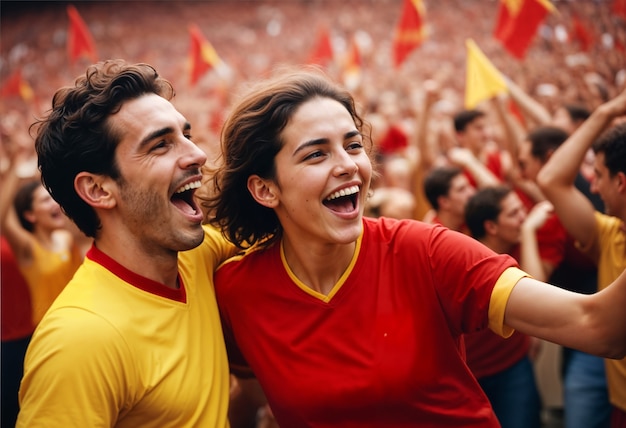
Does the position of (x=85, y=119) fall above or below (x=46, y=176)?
above

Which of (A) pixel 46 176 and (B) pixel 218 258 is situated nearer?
(A) pixel 46 176

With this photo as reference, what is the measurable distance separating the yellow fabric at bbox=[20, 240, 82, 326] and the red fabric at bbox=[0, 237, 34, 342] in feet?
0.18

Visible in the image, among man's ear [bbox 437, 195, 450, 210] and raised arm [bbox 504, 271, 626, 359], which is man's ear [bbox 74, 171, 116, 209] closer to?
raised arm [bbox 504, 271, 626, 359]

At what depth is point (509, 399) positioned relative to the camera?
11.9ft

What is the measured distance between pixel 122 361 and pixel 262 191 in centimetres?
73

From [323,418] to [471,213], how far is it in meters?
2.36

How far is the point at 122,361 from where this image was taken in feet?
5.77

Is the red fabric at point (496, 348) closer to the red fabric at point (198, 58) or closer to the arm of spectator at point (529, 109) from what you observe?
the arm of spectator at point (529, 109)

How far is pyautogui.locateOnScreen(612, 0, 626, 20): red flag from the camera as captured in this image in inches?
202

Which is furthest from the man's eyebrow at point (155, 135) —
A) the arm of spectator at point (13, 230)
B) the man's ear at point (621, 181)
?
the arm of spectator at point (13, 230)

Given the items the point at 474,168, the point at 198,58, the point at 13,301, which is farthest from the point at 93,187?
the point at 198,58

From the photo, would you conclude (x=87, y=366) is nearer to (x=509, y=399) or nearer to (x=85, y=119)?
(x=85, y=119)

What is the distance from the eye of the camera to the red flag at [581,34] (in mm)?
5828

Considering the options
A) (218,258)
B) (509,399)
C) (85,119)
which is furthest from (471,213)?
(85,119)
